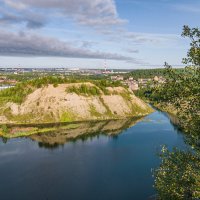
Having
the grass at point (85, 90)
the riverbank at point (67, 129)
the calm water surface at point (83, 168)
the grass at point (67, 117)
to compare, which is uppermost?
the grass at point (85, 90)

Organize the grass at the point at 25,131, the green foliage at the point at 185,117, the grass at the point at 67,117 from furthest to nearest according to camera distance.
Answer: the grass at the point at 67,117, the grass at the point at 25,131, the green foliage at the point at 185,117

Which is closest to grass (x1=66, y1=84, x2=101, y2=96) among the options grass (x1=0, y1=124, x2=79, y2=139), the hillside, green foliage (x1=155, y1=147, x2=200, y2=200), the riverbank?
the hillside

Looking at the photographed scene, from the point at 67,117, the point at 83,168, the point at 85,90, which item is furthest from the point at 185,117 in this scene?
the point at 85,90

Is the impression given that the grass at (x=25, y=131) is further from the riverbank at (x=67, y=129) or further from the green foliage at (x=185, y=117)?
the green foliage at (x=185, y=117)

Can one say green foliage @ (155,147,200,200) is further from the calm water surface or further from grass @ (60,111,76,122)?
grass @ (60,111,76,122)

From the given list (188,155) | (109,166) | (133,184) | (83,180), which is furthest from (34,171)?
(188,155)

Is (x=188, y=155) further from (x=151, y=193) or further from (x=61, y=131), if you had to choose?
(x=61, y=131)

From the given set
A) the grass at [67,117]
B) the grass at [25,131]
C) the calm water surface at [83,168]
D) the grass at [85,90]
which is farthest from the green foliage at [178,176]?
the grass at [85,90]

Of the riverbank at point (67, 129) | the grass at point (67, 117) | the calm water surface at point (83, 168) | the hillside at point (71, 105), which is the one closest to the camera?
the calm water surface at point (83, 168)

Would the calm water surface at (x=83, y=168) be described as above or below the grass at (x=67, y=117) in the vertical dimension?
below
